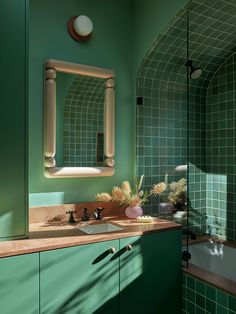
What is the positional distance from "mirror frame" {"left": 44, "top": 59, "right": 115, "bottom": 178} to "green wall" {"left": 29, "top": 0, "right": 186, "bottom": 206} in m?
0.06

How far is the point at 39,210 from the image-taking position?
7.09 ft

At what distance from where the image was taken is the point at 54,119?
218cm

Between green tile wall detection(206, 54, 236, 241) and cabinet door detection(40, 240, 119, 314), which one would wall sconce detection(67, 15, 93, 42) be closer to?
green tile wall detection(206, 54, 236, 241)

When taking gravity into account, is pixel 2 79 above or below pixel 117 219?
above

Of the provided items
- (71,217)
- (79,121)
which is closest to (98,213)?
(71,217)

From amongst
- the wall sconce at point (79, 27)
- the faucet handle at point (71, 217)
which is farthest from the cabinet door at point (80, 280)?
the wall sconce at point (79, 27)

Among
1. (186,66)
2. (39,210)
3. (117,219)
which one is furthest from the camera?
(186,66)

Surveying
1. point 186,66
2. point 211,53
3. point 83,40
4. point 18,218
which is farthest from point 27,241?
point 211,53

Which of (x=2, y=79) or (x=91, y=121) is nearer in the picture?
(x=2, y=79)

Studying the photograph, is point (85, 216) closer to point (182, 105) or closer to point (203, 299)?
point (203, 299)

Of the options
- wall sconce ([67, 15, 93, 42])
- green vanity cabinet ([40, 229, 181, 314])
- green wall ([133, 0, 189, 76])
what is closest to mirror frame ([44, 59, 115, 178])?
wall sconce ([67, 15, 93, 42])

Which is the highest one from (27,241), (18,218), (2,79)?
(2,79)

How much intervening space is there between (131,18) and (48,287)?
2.27m

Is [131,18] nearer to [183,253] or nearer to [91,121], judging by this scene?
[91,121]
